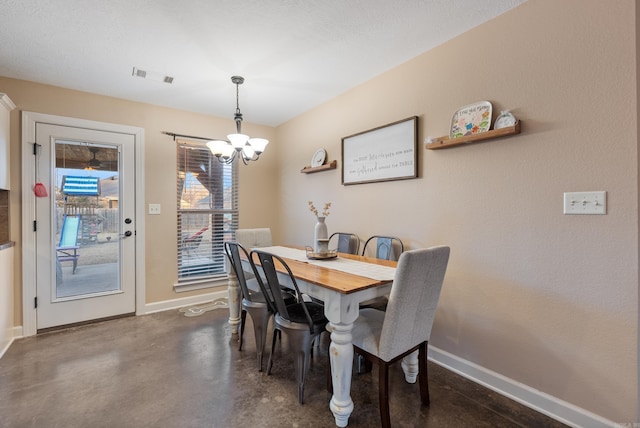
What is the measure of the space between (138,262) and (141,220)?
0.47 m

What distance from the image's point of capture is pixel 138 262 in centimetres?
324

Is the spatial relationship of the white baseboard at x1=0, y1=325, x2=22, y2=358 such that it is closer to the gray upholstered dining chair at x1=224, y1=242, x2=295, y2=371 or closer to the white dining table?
the gray upholstered dining chair at x1=224, y1=242, x2=295, y2=371

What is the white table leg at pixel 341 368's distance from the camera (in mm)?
1506

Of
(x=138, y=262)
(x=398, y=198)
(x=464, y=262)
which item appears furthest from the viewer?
(x=138, y=262)

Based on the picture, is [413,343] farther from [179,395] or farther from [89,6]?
[89,6]

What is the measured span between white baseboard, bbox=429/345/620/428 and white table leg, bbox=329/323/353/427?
0.99 m

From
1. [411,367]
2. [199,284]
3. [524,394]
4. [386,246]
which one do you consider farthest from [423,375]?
[199,284]

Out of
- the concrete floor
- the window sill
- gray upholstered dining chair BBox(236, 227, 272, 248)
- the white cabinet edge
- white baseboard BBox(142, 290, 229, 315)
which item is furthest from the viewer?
the window sill

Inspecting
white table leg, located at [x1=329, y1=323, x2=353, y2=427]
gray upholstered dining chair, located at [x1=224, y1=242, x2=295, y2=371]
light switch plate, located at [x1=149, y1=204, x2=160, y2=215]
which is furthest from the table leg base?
light switch plate, located at [x1=149, y1=204, x2=160, y2=215]

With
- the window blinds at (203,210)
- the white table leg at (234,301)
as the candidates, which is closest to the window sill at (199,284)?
the window blinds at (203,210)

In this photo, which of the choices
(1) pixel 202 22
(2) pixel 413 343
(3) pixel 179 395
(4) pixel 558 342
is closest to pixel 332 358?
(2) pixel 413 343

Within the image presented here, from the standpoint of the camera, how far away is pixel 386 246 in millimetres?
2535

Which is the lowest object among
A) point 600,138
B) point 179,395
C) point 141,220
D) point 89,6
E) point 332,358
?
point 179,395

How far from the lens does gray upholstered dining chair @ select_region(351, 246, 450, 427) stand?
4.60ft
